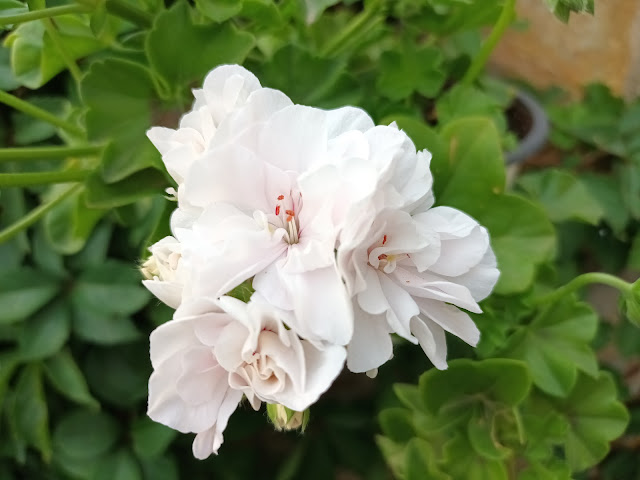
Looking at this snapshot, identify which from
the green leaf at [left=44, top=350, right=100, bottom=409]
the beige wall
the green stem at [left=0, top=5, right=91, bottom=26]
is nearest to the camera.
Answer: the green stem at [left=0, top=5, right=91, bottom=26]

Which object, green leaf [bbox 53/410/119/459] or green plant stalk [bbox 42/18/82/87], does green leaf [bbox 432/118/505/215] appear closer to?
green plant stalk [bbox 42/18/82/87]

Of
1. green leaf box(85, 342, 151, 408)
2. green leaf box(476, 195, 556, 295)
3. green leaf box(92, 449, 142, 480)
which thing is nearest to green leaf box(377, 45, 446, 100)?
green leaf box(476, 195, 556, 295)

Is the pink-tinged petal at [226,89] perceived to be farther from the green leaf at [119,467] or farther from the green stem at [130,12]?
the green leaf at [119,467]

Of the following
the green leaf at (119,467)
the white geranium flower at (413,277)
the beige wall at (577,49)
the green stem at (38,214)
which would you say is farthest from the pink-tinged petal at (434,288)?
the beige wall at (577,49)

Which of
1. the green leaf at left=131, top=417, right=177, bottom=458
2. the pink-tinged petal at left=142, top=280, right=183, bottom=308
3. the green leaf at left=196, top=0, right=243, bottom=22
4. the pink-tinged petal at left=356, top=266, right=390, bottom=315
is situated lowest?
the green leaf at left=131, top=417, right=177, bottom=458

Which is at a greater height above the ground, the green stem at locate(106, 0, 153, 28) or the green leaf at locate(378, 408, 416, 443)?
the green stem at locate(106, 0, 153, 28)

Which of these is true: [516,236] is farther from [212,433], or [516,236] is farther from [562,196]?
[212,433]
